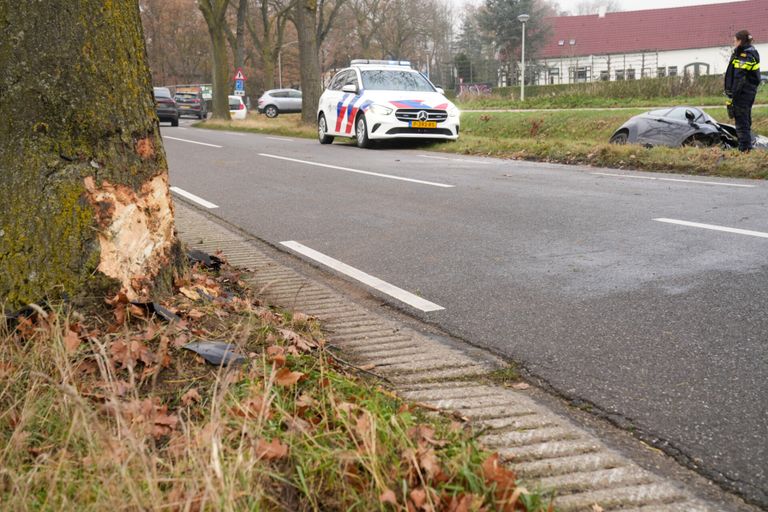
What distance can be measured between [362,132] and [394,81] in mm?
1462

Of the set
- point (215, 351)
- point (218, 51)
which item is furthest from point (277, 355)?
point (218, 51)

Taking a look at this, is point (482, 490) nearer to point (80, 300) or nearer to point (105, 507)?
point (105, 507)

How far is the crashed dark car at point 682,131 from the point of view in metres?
15.1

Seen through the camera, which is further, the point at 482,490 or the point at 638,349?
the point at 638,349

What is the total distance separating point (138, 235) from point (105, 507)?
1939mm

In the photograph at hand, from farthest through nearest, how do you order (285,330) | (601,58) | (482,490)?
(601,58)
(285,330)
(482,490)

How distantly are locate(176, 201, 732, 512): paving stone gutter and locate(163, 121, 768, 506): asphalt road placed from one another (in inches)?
8.5

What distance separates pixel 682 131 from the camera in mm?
15195

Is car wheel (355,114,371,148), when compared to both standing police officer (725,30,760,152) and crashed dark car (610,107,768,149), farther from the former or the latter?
standing police officer (725,30,760,152)

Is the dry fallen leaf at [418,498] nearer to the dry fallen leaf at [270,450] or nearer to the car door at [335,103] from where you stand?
the dry fallen leaf at [270,450]

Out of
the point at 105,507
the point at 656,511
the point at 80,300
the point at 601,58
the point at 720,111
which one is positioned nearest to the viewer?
the point at 105,507

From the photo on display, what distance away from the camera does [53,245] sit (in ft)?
11.7

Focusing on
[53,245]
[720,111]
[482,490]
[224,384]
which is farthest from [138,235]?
[720,111]

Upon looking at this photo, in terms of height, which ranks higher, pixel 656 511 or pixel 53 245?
pixel 53 245
